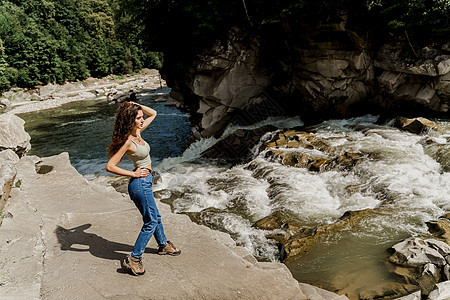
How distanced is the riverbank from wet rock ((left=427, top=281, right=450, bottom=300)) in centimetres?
2910

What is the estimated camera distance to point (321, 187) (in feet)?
29.5

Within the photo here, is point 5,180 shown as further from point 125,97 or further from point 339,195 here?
point 125,97

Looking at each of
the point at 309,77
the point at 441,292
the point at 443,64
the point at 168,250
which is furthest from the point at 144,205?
the point at 443,64

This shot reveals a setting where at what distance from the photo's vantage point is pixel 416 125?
1161cm

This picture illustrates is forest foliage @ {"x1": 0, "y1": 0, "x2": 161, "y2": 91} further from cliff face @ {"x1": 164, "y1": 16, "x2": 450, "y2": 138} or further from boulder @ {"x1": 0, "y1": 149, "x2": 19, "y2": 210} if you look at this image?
boulder @ {"x1": 0, "y1": 149, "x2": 19, "y2": 210}

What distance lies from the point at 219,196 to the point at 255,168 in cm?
225

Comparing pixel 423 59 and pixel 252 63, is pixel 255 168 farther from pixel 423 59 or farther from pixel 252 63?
pixel 423 59

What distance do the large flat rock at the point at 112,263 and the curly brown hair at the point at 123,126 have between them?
5.08 feet

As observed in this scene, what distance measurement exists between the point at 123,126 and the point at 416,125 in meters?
11.4

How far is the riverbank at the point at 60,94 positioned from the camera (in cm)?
3472

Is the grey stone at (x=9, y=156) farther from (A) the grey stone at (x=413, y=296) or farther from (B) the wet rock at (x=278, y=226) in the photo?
(A) the grey stone at (x=413, y=296)

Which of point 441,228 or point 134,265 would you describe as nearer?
point 134,265

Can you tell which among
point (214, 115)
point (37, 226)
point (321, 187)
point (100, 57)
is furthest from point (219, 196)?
point (100, 57)

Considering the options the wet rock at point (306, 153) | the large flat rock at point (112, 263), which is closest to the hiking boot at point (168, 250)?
the large flat rock at point (112, 263)
